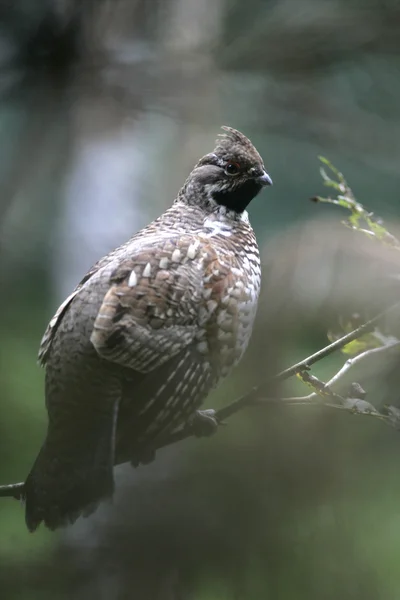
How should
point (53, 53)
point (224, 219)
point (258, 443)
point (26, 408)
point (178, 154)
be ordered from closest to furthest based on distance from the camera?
point (258, 443) < point (26, 408) < point (224, 219) < point (53, 53) < point (178, 154)

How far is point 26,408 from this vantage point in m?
1.79

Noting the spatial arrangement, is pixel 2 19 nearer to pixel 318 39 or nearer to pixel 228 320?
pixel 318 39

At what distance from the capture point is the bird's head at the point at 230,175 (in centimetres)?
202

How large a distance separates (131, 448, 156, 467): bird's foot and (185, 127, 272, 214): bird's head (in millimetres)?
736

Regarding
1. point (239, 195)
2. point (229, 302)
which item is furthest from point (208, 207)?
point (229, 302)

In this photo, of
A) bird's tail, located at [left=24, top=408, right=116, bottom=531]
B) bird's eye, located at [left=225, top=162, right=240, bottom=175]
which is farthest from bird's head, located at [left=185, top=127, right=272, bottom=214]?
bird's tail, located at [left=24, top=408, right=116, bottom=531]

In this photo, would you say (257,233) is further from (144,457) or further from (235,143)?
(144,457)

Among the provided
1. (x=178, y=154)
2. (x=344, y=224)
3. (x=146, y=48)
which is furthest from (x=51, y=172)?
(x=344, y=224)

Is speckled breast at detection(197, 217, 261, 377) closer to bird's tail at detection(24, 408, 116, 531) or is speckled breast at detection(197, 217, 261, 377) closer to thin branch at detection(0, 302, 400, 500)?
thin branch at detection(0, 302, 400, 500)

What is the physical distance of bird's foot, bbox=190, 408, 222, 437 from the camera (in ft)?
4.73

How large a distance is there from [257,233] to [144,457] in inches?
57.8

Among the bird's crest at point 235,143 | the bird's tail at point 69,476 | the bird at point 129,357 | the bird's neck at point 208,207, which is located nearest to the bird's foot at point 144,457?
the bird at point 129,357

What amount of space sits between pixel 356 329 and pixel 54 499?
0.65m

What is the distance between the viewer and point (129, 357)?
1565 millimetres
